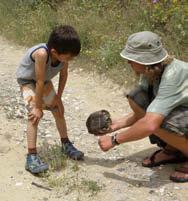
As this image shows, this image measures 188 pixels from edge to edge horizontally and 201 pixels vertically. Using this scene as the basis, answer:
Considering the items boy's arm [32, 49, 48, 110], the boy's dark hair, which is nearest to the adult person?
the boy's dark hair

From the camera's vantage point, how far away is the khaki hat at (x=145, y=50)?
3.32 meters

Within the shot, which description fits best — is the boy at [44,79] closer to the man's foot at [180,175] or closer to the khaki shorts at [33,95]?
the khaki shorts at [33,95]

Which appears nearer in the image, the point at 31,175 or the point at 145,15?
the point at 31,175

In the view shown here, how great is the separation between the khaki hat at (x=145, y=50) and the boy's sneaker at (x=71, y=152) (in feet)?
3.16

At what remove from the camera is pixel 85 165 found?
12.8ft

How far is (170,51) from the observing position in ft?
19.2

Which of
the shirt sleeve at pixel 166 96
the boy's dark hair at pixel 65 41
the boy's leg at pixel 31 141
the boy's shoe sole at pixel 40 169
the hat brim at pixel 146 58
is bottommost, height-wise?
the boy's shoe sole at pixel 40 169

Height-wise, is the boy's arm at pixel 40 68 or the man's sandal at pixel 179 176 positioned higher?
the boy's arm at pixel 40 68

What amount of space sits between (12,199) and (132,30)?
3698 millimetres

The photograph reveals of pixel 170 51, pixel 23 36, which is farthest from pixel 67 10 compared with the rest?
pixel 170 51

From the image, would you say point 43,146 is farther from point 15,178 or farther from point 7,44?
point 7,44

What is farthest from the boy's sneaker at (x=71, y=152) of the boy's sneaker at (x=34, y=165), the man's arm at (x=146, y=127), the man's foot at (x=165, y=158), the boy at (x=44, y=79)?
the man's arm at (x=146, y=127)

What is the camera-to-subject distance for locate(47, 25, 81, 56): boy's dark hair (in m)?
3.45

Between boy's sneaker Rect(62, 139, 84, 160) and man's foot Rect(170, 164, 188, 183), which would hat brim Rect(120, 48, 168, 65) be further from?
boy's sneaker Rect(62, 139, 84, 160)
